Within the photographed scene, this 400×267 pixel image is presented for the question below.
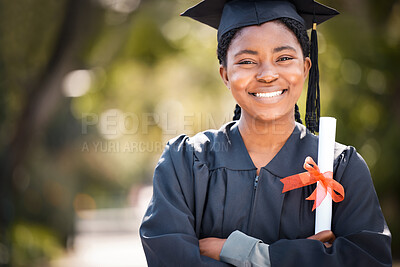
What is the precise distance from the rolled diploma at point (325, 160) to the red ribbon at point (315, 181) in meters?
0.02

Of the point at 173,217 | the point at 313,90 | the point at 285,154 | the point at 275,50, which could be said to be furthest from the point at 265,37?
the point at 173,217

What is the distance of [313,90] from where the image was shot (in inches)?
97.6

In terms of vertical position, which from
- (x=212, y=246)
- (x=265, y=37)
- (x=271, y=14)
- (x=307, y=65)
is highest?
(x=271, y=14)

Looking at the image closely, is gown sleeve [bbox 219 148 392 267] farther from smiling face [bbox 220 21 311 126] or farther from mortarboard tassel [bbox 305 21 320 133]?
smiling face [bbox 220 21 311 126]

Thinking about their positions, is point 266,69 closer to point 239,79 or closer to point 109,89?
point 239,79

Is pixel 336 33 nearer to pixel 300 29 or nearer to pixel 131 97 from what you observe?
pixel 300 29

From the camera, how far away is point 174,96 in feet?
54.0

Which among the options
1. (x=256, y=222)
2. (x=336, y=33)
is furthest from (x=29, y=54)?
(x=256, y=222)

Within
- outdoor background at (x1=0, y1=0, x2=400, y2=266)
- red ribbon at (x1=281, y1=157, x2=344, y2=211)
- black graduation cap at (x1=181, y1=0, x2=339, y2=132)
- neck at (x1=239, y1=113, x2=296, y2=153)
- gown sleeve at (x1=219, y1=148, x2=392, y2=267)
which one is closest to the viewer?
gown sleeve at (x1=219, y1=148, x2=392, y2=267)

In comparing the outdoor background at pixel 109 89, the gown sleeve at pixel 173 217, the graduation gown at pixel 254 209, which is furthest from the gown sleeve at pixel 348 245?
the outdoor background at pixel 109 89

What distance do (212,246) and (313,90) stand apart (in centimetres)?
88

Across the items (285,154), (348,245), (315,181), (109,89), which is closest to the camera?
(348,245)

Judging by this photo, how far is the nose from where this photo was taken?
2.28 m

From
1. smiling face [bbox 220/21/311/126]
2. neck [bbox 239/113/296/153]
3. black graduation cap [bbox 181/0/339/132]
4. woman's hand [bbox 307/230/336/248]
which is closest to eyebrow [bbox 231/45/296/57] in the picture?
smiling face [bbox 220/21/311/126]
